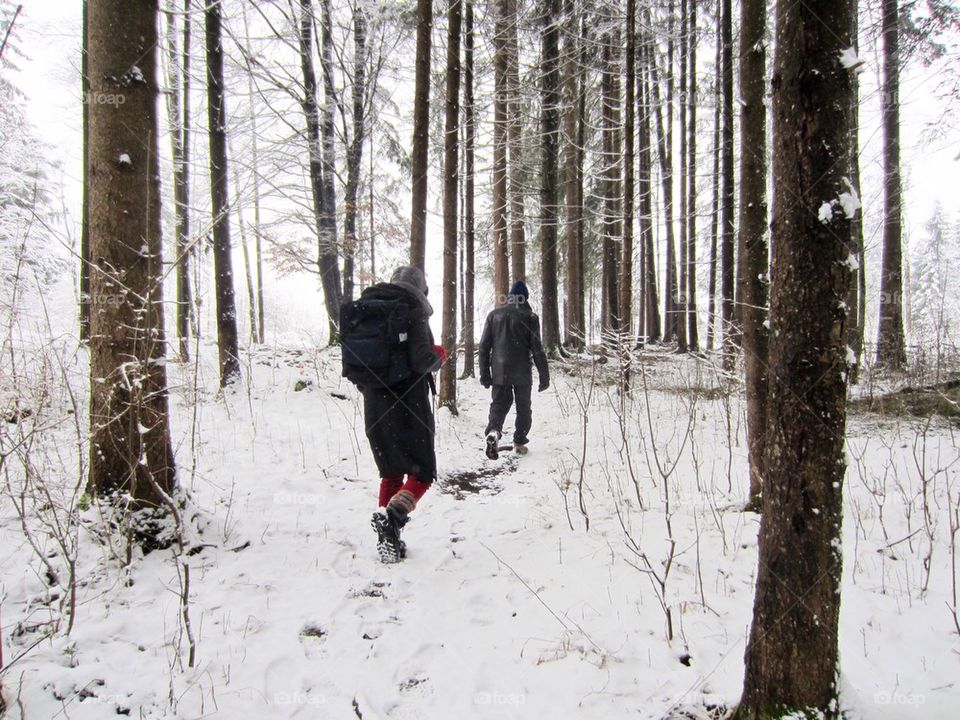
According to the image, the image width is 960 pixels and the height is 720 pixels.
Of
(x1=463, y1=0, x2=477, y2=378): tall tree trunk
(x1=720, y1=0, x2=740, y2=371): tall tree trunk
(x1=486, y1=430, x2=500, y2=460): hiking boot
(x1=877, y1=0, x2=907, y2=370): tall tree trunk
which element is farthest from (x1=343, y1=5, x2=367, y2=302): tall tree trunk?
(x1=877, y1=0, x2=907, y2=370): tall tree trunk

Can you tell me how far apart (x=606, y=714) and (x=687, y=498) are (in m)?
2.71

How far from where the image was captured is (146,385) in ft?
10.3

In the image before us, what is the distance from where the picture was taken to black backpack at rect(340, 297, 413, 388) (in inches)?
133

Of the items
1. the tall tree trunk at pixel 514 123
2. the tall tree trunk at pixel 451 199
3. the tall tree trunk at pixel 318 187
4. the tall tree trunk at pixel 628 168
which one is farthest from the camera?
the tall tree trunk at pixel 318 187

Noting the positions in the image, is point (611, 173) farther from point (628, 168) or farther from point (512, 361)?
point (512, 361)

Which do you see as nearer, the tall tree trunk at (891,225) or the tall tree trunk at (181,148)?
the tall tree trunk at (891,225)

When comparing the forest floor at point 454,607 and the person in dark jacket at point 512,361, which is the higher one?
the person in dark jacket at point 512,361

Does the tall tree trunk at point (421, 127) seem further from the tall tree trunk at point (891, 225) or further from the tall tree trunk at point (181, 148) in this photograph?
the tall tree trunk at point (891, 225)

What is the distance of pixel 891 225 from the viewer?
364 inches

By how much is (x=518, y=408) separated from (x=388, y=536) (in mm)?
3161

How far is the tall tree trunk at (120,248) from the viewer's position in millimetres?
3139

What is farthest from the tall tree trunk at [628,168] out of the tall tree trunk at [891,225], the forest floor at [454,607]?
the forest floor at [454,607]

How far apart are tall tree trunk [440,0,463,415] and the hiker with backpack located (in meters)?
4.24

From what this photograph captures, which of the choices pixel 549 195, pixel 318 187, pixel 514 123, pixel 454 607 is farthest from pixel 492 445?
pixel 318 187
